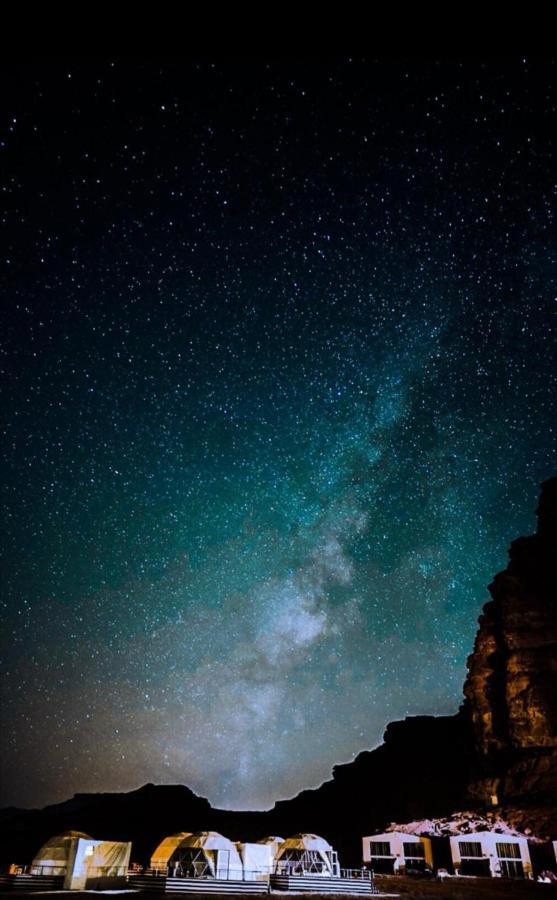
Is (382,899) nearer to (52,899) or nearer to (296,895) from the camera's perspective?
(296,895)

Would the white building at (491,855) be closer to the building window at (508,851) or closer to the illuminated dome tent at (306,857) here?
the building window at (508,851)

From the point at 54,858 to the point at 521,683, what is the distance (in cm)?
6013

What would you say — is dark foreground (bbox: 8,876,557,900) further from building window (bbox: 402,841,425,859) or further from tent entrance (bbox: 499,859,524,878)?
building window (bbox: 402,841,425,859)

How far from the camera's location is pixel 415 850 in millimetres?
49969

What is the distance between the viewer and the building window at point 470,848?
153ft

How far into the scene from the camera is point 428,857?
4891cm

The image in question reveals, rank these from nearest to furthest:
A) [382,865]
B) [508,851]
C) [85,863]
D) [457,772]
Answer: [85,863], [508,851], [382,865], [457,772]

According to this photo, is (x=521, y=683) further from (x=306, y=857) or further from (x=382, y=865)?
(x=306, y=857)

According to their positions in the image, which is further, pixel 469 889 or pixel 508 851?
pixel 508 851

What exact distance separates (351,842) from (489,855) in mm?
92545

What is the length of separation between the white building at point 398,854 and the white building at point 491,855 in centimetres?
304

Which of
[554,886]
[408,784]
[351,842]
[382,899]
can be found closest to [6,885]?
[382,899]

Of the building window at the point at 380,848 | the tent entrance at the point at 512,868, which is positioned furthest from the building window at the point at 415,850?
the tent entrance at the point at 512,868

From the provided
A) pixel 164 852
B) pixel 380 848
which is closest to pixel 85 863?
pixel 164 852
